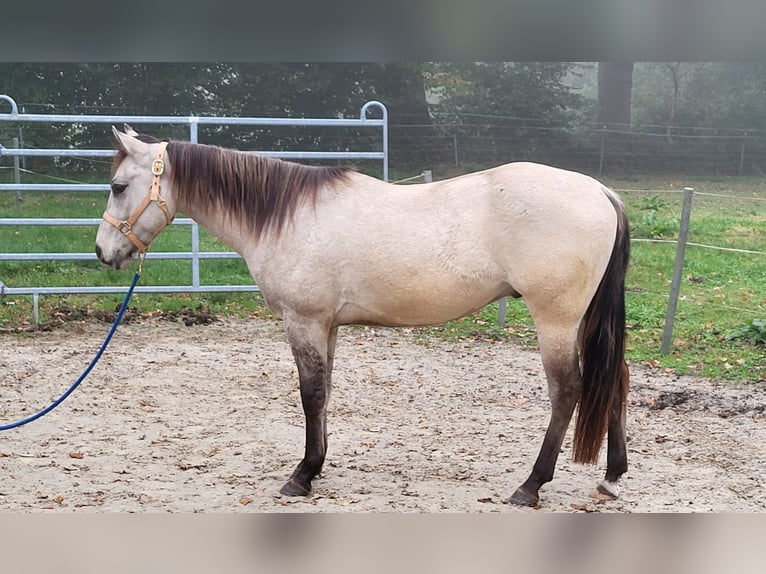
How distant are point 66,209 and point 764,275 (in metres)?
7.18

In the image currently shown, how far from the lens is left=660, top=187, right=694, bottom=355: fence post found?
581 cm

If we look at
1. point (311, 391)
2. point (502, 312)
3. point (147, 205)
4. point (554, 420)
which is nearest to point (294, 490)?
point (311, 391)

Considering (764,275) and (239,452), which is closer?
(239,452)

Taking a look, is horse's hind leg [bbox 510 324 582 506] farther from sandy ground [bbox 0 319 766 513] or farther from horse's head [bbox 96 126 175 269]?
horse's head [bbox 96 126 175 269]

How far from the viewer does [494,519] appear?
1.35 feet

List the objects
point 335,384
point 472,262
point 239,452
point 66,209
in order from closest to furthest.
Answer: point 472,262 < point 239,452 < point 335,384 < point 66,209

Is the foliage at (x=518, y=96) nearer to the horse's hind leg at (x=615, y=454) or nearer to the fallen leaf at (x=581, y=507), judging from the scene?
the horse's hind leg at (x=615, y=454)

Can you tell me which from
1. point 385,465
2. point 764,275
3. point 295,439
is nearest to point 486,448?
point 385,465

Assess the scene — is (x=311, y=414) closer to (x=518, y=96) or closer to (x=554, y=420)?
(x=554, y=420)

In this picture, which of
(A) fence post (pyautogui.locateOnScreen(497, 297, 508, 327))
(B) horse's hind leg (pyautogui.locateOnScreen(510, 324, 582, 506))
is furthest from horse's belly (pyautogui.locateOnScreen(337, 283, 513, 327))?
(A) fence post (pyautogui.locateOnScreen(497, 297, 508, 327))

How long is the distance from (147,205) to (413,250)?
116 cm

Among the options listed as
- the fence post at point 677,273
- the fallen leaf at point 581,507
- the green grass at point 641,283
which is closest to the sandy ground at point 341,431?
the fallen leaf at point 581,507
